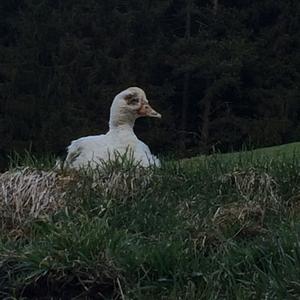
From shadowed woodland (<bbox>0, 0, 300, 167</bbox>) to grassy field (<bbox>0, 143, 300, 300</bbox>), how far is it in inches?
707

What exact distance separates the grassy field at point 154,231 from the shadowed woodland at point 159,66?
1795cm

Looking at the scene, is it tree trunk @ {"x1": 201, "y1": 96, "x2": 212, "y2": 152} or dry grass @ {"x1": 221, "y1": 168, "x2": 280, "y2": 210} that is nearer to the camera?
dry grass @ {"x1": 221, "y1": 168, "x2": 280, "y2": 210}

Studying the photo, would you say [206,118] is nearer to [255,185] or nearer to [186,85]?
[186,85]

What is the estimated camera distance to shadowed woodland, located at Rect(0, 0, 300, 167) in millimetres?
26094

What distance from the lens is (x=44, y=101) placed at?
26.5 meters

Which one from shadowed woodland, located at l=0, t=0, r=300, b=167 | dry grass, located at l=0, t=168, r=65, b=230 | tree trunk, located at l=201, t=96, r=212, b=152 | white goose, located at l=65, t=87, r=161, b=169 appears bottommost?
tree trunk, located at l=201, t=96, r=212, b=152

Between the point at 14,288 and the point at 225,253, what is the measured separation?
1164mm

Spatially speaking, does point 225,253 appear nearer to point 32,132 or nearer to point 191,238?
point 191,238

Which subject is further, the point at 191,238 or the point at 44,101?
the point at 44,101

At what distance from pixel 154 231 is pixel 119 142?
1998 millimetres

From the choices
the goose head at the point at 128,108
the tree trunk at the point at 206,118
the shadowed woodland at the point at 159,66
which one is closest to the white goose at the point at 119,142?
the goose head at the point at 128,108

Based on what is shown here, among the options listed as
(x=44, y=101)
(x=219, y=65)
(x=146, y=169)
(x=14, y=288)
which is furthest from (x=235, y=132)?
(x=14, y=288)

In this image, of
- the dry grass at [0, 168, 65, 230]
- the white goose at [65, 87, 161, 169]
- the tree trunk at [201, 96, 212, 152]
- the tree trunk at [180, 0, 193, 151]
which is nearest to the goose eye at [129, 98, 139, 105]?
the white goose at [65, 87, 161, 169]

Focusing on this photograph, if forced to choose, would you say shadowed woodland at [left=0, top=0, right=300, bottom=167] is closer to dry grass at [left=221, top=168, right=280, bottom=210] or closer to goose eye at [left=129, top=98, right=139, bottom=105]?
goose eye at [left=129, top=98, right=139, bottom=105]
